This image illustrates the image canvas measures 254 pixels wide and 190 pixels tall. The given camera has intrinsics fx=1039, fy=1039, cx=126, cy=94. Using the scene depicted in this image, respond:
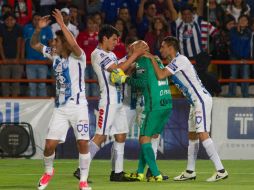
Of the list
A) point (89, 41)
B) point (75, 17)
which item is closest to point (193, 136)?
point (89, 41)

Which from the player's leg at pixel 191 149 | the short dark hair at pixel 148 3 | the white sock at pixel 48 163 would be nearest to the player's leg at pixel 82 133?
the white sock at pixel 48 163

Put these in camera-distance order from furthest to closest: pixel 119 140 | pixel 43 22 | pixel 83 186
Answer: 1. pixel 119 140
2. pixel 43 22
3. pixel 83 186

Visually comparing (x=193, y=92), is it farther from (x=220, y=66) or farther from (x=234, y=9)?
(x=234, y=9)

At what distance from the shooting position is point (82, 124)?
13.7m

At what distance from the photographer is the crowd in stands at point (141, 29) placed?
21.0 m

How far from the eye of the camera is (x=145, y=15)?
2270cm

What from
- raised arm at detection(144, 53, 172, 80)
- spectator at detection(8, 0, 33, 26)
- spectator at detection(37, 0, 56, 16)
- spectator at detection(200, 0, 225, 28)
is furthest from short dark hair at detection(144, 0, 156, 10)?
raised arm at detection(144, 53, 172, 80)

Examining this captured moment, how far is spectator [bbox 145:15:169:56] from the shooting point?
70.2 ft

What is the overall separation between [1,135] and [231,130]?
4.50 meters

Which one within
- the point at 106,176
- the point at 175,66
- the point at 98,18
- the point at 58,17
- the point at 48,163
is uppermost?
the point at 98,18

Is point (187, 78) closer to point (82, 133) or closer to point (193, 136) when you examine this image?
point (193, 136)

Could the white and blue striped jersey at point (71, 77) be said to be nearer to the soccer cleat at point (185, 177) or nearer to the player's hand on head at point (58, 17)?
the player's hand on head at point (58, 17)

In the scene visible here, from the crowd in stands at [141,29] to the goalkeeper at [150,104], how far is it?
4377mm

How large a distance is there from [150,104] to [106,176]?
1.82 meters
